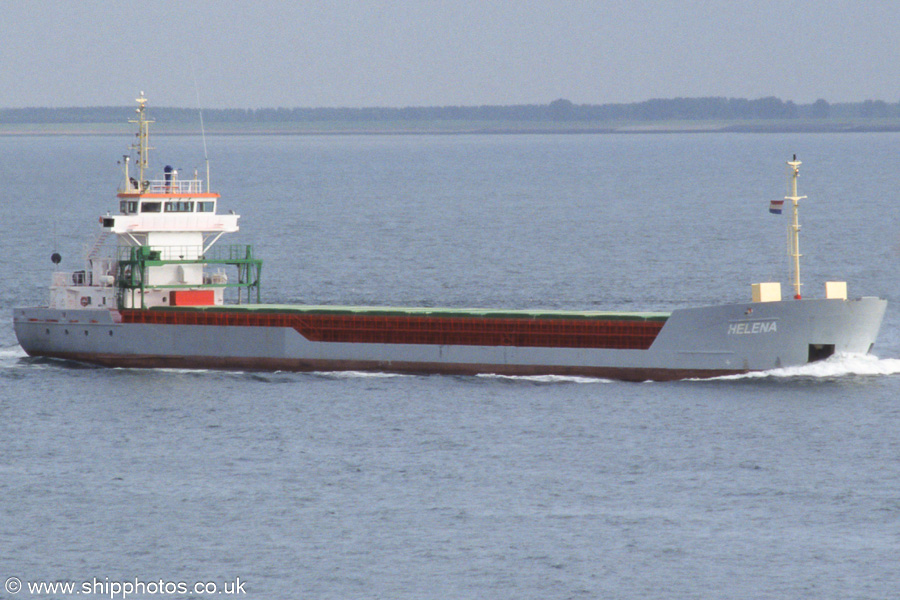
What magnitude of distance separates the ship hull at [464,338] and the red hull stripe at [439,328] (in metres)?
0.04

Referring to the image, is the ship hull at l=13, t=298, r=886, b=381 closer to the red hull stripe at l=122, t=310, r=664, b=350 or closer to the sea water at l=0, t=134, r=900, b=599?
the red hull stripe at l=122, t=310, r=664, b=350

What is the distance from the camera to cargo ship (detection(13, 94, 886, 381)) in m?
46.2

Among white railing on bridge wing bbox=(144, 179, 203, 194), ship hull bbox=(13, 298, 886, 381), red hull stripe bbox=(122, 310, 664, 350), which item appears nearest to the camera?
ship hull bbox=(13, 298, 886, 381)

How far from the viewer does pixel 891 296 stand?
64.8 metres

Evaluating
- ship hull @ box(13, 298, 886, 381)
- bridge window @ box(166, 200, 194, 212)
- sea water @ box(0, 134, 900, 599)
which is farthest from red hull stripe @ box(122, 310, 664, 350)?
bridge window @ box(166, 200, 194, 212)

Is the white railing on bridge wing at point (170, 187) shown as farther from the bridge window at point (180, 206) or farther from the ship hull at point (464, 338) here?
the ship hull at point (464, 338)

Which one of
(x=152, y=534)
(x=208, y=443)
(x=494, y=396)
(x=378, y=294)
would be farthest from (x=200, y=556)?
(x=378, y=294)

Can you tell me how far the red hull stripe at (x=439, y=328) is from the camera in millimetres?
48125

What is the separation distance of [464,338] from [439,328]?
3.29 feet

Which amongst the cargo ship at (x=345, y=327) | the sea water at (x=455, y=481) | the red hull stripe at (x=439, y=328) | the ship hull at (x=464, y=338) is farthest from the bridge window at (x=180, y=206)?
the sea water at (x=455, y=481)

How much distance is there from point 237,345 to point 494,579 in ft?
75.9

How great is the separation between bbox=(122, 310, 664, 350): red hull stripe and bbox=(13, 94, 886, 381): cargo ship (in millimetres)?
43

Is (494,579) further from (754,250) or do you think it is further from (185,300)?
(754,250)

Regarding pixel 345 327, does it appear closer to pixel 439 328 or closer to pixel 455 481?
pixel 439 328
